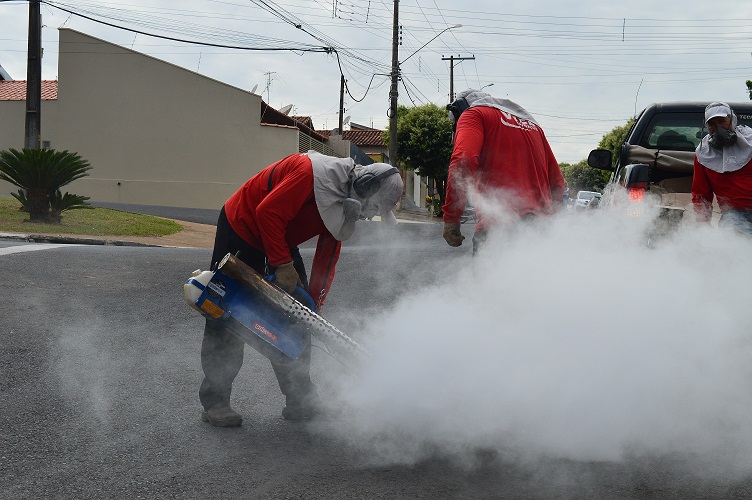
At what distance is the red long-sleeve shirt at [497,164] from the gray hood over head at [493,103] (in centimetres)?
5

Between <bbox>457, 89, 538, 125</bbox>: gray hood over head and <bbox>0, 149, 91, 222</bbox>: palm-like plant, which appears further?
<bbox>0, 149, 91, 222</bbox>: palm-like plant

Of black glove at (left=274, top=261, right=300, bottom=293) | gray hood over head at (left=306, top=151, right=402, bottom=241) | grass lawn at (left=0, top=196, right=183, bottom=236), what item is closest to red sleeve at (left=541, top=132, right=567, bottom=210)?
gray hood over head at (left=306, top=151, right=402, bottom=241)

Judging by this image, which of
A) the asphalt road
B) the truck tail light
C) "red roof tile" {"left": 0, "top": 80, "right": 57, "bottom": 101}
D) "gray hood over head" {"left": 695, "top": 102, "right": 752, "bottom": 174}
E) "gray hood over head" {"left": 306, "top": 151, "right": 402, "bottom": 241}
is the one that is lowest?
the asphalt road

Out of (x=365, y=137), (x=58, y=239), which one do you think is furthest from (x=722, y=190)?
(x=365, y=137)

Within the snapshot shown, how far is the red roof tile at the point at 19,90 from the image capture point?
3341 centimetres

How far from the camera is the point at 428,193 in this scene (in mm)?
62562

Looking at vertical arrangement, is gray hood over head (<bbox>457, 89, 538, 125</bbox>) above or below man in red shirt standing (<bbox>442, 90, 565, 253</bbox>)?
above

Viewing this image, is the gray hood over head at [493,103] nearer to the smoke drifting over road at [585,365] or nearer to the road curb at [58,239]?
the smoke drifting over road at [585,365]

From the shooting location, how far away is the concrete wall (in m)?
32.4

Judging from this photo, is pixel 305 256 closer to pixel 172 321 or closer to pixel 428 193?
pixel 172 321

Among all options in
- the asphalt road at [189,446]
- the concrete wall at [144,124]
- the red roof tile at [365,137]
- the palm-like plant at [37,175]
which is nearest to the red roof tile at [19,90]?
the concrete wall at [144,124]

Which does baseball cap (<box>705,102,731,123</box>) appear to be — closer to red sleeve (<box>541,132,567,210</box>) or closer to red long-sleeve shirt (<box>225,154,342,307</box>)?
red sleeve (<box>541,132,567,210</box>)

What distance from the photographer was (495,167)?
470cm

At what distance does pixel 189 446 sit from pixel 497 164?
7.13 feet
